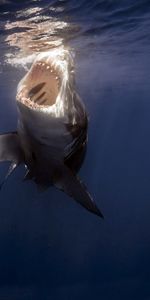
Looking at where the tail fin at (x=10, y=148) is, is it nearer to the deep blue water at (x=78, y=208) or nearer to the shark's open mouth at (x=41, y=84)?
the shark's open mouth at (x=41, y=84)

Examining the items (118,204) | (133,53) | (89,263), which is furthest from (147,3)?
(118,204)

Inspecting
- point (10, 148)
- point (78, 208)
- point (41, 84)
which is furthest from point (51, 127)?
point (78, 208)

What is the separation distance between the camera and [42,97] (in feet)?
18.7

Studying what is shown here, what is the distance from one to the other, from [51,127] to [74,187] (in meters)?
1.26

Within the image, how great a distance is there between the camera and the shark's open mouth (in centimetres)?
540

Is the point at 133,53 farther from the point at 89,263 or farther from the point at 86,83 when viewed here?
the point at 89,263

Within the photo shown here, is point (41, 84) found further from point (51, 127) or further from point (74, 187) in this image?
point (74, 187)

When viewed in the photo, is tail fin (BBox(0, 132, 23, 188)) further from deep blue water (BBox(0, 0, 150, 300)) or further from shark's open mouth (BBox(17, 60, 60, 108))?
deep blue water (BBox(0, 0, 150, 300))

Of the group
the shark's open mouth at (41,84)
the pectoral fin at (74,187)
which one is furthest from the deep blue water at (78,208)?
the pectoral fin at (74,187)

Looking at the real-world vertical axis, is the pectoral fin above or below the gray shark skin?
below

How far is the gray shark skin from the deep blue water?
29.7ft

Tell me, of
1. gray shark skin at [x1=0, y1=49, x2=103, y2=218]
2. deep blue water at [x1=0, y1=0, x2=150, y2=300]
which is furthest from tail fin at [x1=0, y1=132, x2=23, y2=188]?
deep blue water at [x1=0, y1=0, x2=150, y2=300]

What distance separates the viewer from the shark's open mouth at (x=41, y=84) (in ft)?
17.7

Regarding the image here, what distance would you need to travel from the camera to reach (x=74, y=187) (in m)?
6.11
